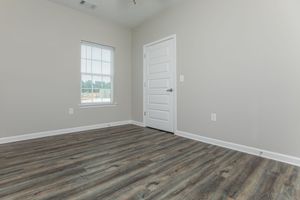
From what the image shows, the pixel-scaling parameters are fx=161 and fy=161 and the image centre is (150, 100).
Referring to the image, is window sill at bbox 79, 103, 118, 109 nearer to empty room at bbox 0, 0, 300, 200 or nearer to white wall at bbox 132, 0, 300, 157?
empty room at bbox 0, 0, 300, 200

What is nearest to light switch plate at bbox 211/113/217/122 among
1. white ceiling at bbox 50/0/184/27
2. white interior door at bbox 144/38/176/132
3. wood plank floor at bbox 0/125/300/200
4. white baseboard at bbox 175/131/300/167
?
white baseboard at bbox 175/131/300/167

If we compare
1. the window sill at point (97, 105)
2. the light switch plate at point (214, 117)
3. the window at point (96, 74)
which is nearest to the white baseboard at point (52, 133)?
the window sill at point (97, 105)

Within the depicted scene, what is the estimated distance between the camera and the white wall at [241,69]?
2129mm

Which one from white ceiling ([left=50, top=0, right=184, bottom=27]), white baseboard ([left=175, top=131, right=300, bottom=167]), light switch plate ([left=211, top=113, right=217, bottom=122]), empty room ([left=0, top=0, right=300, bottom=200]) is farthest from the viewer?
white ceiling ([left=50, top=0, right=184, bottom=27])

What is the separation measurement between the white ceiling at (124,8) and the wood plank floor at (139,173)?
285cm

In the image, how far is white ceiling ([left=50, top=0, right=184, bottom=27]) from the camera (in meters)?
3.35

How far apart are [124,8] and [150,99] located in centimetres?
219

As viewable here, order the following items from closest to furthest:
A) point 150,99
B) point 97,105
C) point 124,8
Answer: point 124,8, point 97,105, point 150,99

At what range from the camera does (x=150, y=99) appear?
166 inches

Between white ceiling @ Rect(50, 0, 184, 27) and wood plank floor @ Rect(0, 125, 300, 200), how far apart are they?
2854 mm

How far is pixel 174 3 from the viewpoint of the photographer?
339 centimetres

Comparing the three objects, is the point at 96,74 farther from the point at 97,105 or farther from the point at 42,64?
the point at 42,64

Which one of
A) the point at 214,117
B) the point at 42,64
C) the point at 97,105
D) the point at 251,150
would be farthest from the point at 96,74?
the point at 251,150

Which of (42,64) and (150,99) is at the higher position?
(42,64)
